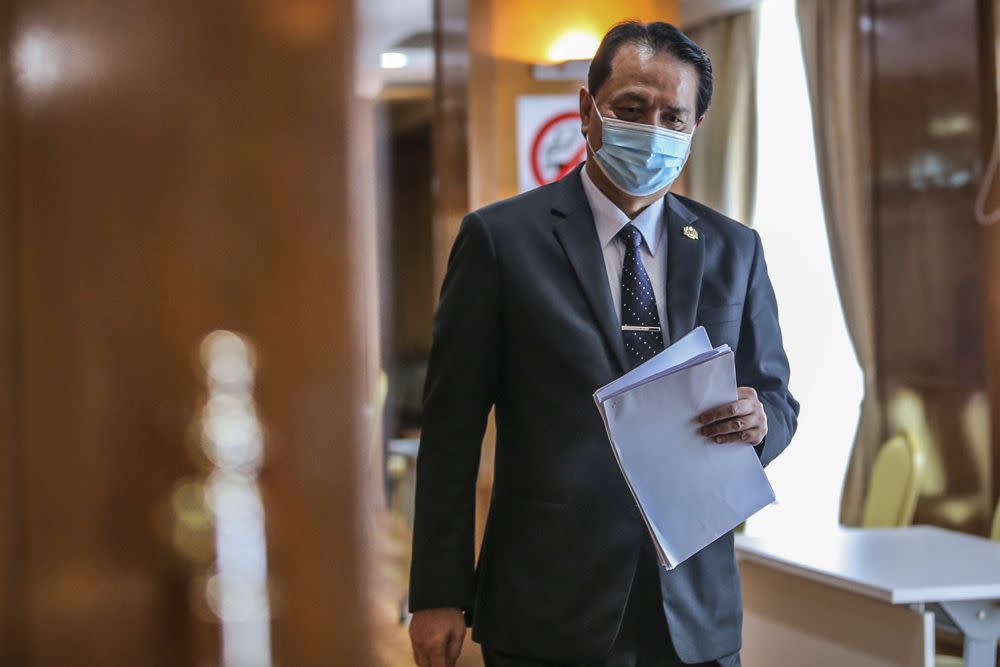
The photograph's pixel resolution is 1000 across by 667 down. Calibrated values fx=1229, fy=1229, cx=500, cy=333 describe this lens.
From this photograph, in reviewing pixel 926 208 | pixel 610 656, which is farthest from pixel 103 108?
pixel 926 208

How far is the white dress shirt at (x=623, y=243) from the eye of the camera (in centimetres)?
175

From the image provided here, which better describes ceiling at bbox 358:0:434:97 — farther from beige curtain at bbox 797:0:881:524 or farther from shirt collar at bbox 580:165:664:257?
shirt collar at bbox 580:165:664:257

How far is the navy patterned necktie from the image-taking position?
1.72m

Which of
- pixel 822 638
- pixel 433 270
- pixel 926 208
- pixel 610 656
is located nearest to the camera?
pixel 610 656

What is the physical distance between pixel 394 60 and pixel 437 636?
7.92 metres

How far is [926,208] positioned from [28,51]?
4248 millimetres

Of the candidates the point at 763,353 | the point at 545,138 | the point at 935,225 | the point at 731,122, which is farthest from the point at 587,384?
the point at 731,122

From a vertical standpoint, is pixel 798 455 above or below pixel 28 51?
below

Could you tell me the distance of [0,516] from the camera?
414 centimetres

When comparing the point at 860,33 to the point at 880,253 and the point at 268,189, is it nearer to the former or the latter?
the point at 880,253

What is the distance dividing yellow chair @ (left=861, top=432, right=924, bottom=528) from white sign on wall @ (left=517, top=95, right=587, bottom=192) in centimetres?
182

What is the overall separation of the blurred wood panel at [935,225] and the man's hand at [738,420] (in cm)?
465

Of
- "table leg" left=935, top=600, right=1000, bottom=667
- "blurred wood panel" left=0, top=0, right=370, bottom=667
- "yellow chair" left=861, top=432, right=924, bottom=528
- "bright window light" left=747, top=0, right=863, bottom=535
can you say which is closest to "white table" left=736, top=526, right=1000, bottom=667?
"table leg" left=935, top=600, right=1000, bottom=667

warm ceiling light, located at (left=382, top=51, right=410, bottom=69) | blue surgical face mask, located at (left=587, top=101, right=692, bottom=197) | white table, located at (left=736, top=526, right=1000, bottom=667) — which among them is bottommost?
white table, located at (left=736, top=526, right=1000, bottom=667)
